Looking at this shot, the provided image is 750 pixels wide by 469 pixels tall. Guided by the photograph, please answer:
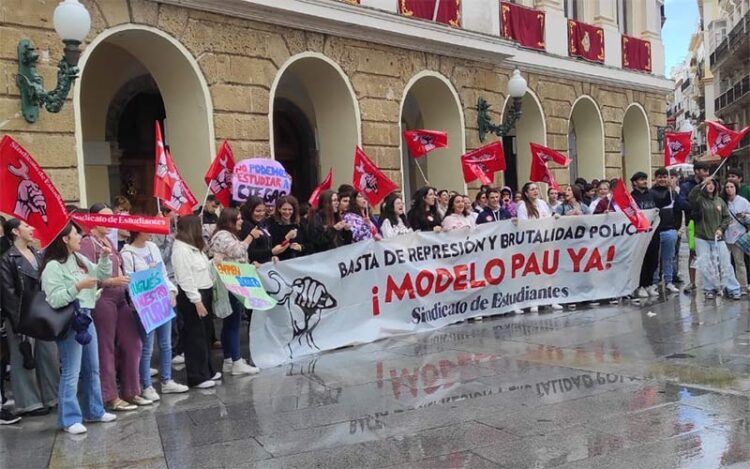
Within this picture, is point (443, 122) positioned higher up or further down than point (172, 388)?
higher up

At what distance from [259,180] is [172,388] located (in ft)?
11.5

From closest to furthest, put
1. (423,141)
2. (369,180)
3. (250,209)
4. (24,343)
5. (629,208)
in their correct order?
(24,343)
(250,209)
(369,180)
(629,208)
(423,141)

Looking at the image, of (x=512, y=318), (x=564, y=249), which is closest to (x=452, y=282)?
(x=512, y=318)

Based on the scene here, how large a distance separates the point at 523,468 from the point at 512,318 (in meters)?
5.53

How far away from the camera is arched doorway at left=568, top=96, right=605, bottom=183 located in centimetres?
1975

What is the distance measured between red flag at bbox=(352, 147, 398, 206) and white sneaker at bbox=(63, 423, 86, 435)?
5332mm

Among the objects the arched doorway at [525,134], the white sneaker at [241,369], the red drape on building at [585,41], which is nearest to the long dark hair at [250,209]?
the white sneaker at [241,369]

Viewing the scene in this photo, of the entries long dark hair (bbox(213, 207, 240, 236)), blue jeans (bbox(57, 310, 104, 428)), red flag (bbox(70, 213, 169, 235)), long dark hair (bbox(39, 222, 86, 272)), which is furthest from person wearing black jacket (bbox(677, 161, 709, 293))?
long dark hair (bbox(39, 222, 86, 272))

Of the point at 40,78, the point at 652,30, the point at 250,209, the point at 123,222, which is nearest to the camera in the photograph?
the point at 123,222

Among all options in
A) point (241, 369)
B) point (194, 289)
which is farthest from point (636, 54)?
point (194, 289)

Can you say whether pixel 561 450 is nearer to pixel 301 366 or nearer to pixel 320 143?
pixel 301 366

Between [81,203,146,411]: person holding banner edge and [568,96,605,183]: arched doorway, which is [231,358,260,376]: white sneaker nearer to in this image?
[81,203,146,411]: person holding banner edge

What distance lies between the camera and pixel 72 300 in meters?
5.57

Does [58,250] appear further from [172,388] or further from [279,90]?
[279,90]
